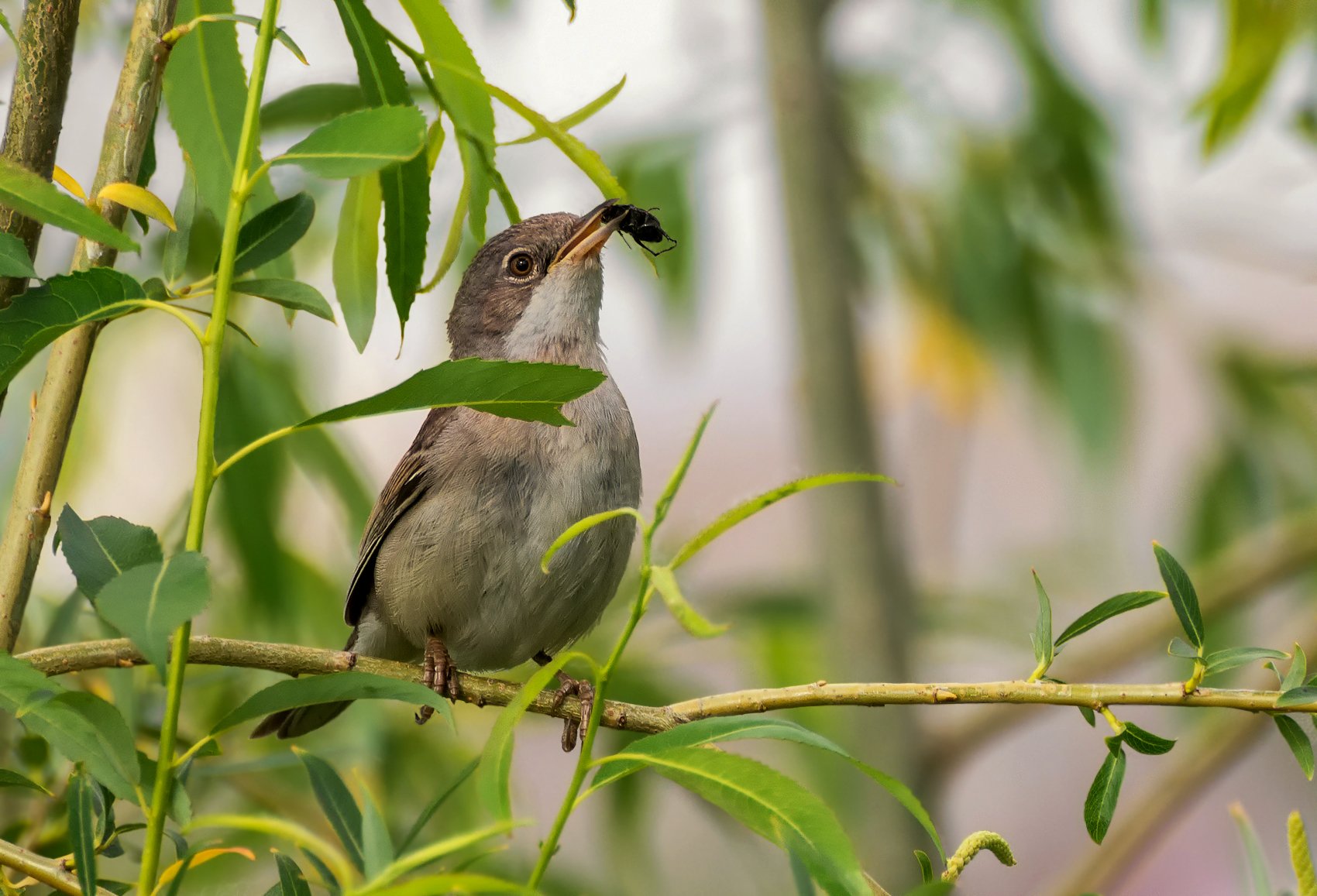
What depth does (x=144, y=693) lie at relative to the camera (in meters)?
2.64

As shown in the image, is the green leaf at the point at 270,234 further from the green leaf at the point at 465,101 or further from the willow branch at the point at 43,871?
the willow branch at the point at 43,871

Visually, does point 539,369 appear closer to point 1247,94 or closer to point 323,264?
point 1247,94

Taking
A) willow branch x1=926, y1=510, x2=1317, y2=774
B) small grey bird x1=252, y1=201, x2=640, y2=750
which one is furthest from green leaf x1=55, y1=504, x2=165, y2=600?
willow branch x1=926, y1=510, x2=1317, y2=774

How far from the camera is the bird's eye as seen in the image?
370cm

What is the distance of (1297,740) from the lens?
58.1 inches

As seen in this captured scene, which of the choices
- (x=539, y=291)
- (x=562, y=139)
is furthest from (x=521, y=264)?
(x=562, y=139)

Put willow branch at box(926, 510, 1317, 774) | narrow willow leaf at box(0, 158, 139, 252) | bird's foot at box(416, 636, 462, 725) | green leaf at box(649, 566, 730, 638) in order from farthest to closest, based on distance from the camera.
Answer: willow branch at box(926, 510, 1317, 774), bird's foot at box(416, 636, 462, 725), narrow willow leaf at box(0, 158, 139, 252), green leaf at box(649, 566, 730, 638)

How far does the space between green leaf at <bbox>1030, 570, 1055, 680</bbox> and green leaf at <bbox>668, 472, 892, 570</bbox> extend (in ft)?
1.43

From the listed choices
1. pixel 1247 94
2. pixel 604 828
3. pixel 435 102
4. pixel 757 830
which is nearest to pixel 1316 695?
pixel 757 830

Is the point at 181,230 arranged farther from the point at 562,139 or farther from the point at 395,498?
the point at 395,498

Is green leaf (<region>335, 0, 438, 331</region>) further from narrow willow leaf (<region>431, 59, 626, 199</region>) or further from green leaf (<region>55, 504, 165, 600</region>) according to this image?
green leaf (<region>55, 504, 165, 600</region>)

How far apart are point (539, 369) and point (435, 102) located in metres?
0.66

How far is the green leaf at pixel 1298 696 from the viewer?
1424mm

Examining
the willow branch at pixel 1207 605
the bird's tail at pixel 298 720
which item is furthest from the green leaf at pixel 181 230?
the willow branch at pixel 1207 605
